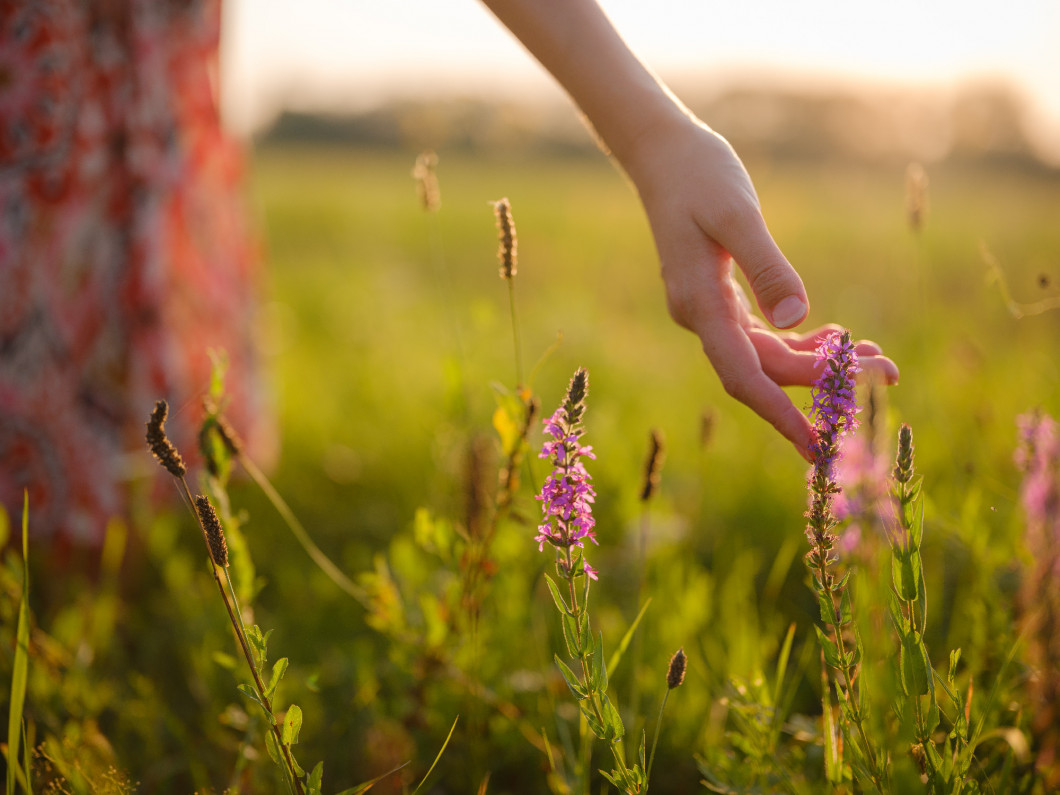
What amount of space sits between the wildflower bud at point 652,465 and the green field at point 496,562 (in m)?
0.11

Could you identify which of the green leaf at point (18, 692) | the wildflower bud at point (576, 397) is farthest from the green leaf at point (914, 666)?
the green leaf at point (18, 692)

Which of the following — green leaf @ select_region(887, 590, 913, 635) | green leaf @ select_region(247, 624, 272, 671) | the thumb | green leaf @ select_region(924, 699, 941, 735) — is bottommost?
green leaf @ select_region(924, 699, 941, 735)

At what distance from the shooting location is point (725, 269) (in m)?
1.13

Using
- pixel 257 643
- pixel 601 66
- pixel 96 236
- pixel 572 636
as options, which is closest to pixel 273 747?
pixel 257 643

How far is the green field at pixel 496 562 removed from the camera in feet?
5.23

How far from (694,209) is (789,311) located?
228 mm

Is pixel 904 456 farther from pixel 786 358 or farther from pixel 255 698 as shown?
pixel 255 698

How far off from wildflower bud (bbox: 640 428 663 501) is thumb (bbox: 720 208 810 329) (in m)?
0.31

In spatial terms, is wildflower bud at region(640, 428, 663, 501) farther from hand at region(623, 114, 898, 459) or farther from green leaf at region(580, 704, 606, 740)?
green leaf at region(580, 704, 606, 740)

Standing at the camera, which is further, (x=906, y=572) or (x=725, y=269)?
(x=725, y=269)

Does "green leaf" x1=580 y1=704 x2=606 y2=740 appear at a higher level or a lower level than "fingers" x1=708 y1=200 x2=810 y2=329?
lower

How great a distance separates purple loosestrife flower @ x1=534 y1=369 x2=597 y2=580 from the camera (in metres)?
0.97

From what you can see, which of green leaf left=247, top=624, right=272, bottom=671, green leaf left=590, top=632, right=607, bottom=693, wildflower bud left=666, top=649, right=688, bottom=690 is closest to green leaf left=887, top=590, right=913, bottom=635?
wildflower bud left=666, top=649, right=688, bottom=690

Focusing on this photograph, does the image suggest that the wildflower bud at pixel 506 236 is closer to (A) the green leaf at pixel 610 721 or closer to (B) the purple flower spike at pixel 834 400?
(B) the purple flower spike at pixel 834 400
